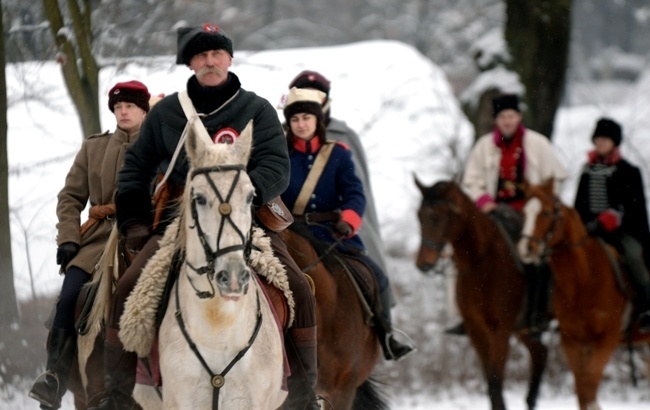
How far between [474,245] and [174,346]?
21.1 ft

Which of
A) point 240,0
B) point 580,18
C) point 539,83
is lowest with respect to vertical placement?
point 580,18

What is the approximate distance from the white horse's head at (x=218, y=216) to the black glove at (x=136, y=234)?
66 cm

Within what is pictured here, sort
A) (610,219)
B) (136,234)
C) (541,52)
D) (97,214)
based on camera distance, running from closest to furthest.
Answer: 1. (136,234)
2. (97,214)
3. (610,219)
4. (541,52)

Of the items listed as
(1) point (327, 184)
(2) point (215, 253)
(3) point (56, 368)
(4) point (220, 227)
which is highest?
(4) point (220, 227)

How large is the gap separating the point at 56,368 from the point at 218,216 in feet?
9.23

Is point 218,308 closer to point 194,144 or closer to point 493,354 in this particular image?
point 194,144

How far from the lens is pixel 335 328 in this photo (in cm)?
872

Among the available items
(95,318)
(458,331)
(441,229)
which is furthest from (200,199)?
(458,331)

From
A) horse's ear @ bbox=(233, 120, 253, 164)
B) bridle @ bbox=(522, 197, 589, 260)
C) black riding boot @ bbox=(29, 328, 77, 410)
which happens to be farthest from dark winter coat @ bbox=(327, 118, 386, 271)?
horse's ear @ bbox=(233, 120, 253, 164)

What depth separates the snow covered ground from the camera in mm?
11641

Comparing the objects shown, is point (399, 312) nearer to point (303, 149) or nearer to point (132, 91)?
point (303, 149)

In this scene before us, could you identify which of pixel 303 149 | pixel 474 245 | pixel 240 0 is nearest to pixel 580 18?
pixel 240 0

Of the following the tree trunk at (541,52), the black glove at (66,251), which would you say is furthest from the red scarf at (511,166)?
the black glove at (66,251)

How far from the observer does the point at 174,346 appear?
6.25m
